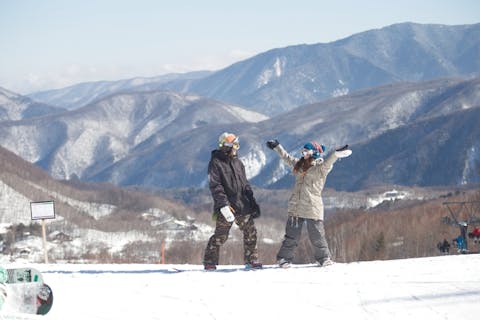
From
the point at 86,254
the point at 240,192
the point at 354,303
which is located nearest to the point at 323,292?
the point at 354,303

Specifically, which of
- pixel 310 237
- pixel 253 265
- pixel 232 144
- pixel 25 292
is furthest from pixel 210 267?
pixel 25 292

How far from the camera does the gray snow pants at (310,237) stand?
12.2m

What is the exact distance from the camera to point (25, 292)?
8.16m

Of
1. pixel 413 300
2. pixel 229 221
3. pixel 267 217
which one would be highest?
pixel 229 221

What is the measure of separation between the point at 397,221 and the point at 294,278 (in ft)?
329

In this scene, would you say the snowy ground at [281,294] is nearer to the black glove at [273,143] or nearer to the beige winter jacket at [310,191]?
the beige winter jacket at [310,191]

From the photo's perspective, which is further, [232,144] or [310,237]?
[310,237]

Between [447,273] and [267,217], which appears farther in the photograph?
[267,217]

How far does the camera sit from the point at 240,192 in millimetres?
12273

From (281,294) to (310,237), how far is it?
112 inches

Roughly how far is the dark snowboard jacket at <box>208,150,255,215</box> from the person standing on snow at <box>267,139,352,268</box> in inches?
31.4

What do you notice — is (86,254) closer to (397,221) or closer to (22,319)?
(397,221)

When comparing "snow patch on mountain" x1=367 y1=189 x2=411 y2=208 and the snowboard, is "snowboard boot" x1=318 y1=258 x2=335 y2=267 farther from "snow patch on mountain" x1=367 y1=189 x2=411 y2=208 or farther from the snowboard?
"snow patch on mountain" x1=367 y1=189 x2=411 y2=208

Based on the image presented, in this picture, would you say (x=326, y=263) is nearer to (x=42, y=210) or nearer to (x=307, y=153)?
(x=307, y=153)
